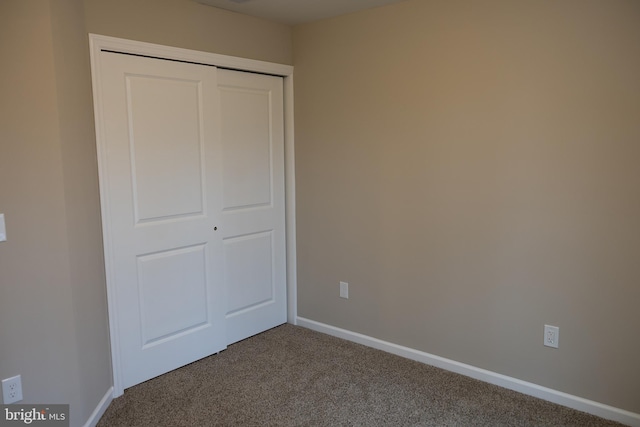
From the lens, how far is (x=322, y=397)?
8.59ft

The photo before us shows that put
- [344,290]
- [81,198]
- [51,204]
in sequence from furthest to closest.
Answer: [344,290], [81,198], [51,204]

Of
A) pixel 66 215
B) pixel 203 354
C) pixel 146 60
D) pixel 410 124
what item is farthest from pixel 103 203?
pixel 410 124

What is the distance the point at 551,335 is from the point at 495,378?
45cm

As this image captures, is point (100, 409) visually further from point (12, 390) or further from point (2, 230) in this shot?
point (2, 230)

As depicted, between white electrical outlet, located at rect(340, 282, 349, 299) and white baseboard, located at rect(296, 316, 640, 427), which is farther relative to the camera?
white electrical outlet, located at rect(340, 282, 349, 299)

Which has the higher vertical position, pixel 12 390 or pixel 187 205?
pixel 187 205

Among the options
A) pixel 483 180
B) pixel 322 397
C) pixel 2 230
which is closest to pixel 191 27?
pixel 2 230

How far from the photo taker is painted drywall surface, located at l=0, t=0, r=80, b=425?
6.20 feet

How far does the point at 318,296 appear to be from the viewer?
3590 millimetres

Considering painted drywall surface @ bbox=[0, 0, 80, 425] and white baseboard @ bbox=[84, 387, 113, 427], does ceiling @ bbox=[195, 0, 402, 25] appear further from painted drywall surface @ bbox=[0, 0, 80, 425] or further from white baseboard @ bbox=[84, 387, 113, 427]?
white baseboard @ bbox=[84, 387, 113, 427]

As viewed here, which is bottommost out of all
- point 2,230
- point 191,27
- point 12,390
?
point 12,390

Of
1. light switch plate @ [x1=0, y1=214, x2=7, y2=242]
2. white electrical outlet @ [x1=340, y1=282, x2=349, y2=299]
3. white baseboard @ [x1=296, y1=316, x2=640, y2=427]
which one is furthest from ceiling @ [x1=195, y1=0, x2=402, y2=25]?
white baseboard @ [x1=296, y1=316, x2=640, y2=427]

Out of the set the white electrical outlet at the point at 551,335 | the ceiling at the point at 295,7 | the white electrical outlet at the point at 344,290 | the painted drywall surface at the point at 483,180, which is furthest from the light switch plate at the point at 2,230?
the white electrical outlet at the point at 551,335

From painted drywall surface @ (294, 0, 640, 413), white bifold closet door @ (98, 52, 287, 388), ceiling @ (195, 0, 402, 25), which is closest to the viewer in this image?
painted drywall surface @ (294, 0, 640, 413)
